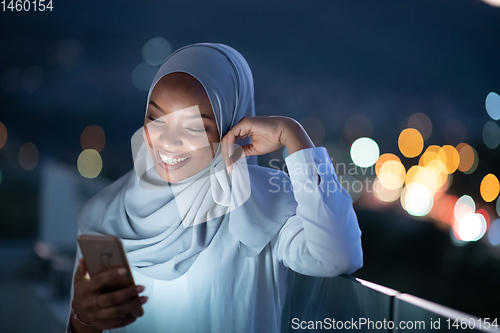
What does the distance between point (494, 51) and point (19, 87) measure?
244cm

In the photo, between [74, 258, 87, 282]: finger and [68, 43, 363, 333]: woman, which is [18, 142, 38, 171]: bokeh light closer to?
[68, 43, 363, 333]: woman

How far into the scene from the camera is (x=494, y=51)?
6.31 ft

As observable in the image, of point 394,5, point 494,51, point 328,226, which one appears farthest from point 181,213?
point 494,51

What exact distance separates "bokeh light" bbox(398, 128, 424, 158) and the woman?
4.78ft

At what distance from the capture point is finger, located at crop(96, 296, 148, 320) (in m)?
0.49

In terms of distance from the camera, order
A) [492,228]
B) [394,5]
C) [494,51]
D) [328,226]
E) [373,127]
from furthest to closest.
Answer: [492,228], [494,51], [373,127], [394,5], [328,226]

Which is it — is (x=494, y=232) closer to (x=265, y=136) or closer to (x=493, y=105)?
(x=493, y=105)

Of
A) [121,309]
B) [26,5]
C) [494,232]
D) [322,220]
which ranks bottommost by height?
[494,232]

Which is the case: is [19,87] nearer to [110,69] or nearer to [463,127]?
[110,69]

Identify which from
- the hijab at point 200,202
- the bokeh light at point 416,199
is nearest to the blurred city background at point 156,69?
the hijab at point 200,202

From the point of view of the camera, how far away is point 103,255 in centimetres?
48

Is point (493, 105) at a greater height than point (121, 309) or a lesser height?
greater

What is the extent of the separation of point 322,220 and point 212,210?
245mm

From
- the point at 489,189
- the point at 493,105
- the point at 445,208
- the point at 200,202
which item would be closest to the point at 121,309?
the point at 200,202
